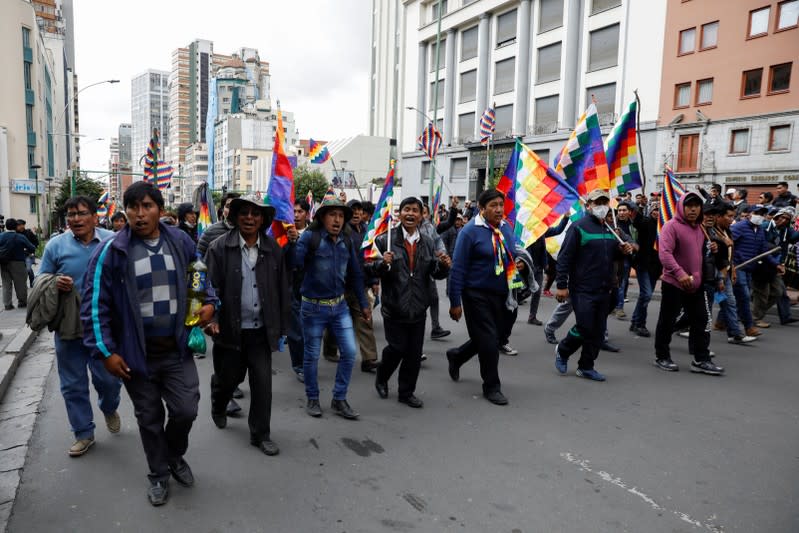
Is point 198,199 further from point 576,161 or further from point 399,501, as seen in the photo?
point 399,501

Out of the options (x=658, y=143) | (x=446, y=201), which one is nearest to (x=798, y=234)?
(x=658, y=143)

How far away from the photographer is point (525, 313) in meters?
9.98

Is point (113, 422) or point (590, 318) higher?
point (590, 318)

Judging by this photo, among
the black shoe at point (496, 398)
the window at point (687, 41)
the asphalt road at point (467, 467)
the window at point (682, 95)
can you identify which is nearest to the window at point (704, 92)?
the window at point (682, 95)

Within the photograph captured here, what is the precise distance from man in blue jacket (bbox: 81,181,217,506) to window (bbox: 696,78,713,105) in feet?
96.0

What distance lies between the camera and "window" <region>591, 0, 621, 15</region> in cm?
3151

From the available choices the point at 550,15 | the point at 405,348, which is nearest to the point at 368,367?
the point at 405,348

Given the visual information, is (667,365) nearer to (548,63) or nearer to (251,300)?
(251,300)

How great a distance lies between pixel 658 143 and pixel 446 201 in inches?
702

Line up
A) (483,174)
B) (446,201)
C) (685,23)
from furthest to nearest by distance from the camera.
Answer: (446,201), (483,174), (685,23)

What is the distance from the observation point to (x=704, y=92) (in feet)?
89.6

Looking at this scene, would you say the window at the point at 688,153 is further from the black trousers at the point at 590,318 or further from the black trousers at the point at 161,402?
the black trousers at the point at 161,402

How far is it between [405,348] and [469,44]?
134 ft

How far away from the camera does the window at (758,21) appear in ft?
80.8
